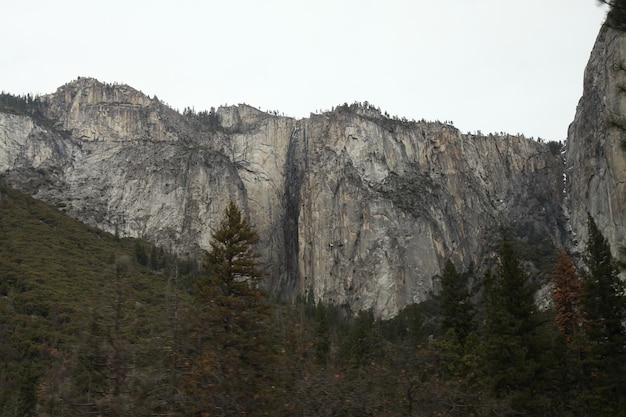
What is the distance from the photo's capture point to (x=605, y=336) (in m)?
28.9

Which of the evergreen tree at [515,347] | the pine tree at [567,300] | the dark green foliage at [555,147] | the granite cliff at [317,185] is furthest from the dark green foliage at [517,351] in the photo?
the dark green foliage at [555,147]

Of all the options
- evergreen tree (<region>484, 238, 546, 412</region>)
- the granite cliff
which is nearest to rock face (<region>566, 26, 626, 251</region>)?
the granite cliff

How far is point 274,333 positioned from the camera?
639 inches

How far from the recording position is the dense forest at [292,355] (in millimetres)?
12625

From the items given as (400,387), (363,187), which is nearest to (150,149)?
(363,187)

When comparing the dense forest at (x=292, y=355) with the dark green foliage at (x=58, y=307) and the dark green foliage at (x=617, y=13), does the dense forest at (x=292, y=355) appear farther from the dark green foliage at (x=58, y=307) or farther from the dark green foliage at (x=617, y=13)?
the dark green foliage at (x=617, y=13)

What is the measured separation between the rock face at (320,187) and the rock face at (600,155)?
3061 centimetres

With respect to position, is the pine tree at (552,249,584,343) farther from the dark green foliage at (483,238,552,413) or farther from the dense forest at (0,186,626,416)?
the dark green foliage at (483,238,552,413)

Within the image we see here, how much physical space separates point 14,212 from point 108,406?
118 m

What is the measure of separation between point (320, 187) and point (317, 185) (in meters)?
1.00

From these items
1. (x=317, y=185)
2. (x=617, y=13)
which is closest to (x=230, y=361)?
(x=617, y=13)

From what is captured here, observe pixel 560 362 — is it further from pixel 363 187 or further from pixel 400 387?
pixel 363 187

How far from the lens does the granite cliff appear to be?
411 feet

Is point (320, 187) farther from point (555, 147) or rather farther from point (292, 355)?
point (292, 355)
